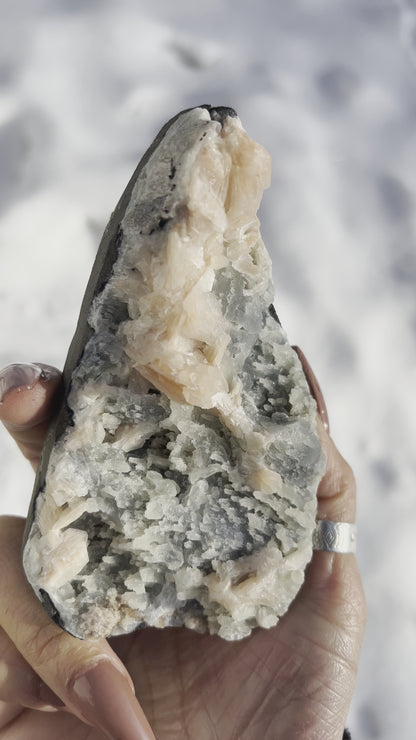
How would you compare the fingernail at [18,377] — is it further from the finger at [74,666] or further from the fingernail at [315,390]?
the fingernail at [315,390]

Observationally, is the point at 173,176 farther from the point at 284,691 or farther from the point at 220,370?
the point at 284,691

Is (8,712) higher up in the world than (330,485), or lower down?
lower down

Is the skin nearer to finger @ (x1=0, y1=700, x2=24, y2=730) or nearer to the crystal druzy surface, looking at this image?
finger @ (x1=0, y1=700, x2=24, y2=730)

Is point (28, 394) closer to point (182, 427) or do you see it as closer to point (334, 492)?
point (182, 427)

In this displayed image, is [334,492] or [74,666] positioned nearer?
[74,666]

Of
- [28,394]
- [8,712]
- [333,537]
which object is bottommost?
[8,712]

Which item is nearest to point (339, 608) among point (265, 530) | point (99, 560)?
point (265, 530)

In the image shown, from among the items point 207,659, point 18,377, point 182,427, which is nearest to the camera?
point 182,427

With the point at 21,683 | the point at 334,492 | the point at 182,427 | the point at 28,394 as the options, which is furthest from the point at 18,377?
the point at 334,492
